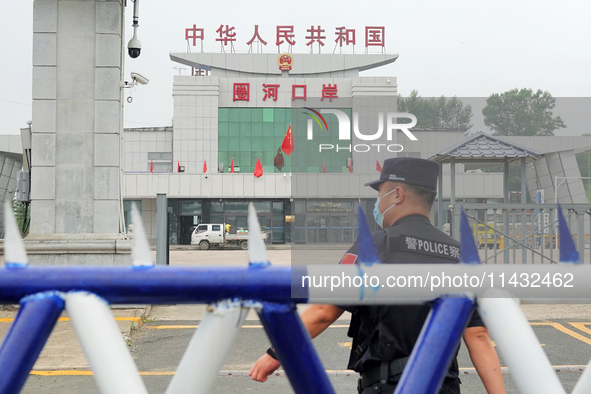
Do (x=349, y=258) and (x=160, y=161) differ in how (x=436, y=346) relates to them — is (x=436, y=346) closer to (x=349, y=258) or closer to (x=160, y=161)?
(x=349, y=258)

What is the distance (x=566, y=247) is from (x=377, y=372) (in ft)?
4.44

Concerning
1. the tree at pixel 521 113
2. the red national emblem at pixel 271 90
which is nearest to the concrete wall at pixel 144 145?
the red national emblem at pixel 271 90

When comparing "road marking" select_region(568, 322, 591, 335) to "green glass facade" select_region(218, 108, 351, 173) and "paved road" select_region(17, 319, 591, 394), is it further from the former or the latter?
"green glass facade" select_region(218, 108, 351, 173)

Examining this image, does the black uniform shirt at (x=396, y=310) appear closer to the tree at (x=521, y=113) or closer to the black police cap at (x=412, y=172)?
the black police cap at (x=412, y=172)

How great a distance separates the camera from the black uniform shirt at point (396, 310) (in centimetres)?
218

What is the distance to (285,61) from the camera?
43438 millimetres

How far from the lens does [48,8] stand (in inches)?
373

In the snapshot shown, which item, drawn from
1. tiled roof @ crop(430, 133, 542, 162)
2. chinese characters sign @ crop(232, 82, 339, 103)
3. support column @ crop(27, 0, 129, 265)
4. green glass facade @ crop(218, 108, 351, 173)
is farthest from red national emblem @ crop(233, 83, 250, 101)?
support column @ crop(27, 0, 129, 265)

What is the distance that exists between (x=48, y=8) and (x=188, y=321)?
18.8 feet

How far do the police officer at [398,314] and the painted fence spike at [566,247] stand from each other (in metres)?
0.93

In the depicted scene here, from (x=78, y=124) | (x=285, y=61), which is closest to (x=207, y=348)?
(x=78, y=124)

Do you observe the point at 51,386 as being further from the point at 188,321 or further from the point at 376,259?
the point at 376,259

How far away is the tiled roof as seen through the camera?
1365 cm

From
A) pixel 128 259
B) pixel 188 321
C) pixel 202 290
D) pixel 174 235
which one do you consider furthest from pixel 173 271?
pixel 174 235
